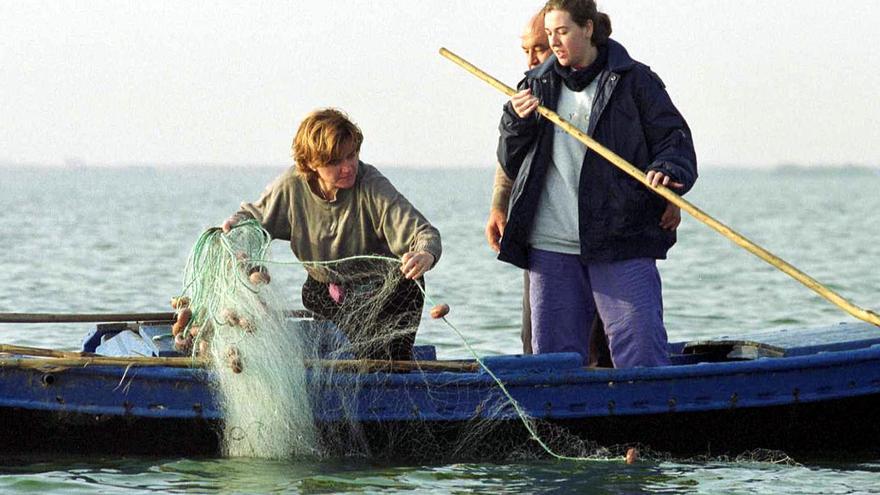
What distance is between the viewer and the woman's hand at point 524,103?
7117 millimetres

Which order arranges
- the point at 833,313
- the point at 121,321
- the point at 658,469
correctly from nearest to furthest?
1. the point at 658,469
2. the point at 121,321
3. the point at 833,313

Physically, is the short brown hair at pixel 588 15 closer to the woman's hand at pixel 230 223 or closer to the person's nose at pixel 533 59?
the person's nose at pixel 533 59

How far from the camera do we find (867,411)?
7.98 meters

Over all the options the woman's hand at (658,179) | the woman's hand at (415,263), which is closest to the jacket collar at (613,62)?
the woman's hand at (658,179)

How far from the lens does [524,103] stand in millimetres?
7133

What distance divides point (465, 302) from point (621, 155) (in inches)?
420

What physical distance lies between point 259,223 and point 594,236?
1.54 metres

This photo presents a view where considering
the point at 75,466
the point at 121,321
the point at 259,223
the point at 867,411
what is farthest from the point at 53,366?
the point at 867,411

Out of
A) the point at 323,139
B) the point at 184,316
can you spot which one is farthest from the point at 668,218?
the point at 184,316

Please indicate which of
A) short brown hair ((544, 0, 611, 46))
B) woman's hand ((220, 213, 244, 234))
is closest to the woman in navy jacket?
short brown hair ((544, 0, 611, 46))

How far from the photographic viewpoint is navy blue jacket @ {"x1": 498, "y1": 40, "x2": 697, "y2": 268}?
714cm

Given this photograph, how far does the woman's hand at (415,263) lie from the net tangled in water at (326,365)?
0.57ft

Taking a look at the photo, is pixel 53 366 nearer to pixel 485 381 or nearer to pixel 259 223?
pixel 259 223

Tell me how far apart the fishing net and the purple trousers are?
0.39 meters
